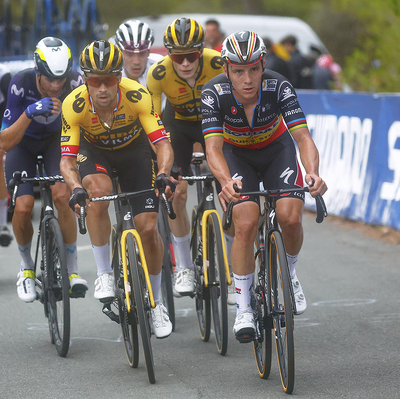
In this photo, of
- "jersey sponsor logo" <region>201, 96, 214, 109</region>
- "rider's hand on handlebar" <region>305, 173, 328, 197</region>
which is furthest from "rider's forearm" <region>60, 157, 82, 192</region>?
"rider's hand on handlebar" <region>305, 173, 328, 197</region>

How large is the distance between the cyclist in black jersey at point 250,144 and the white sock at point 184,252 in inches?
50.2

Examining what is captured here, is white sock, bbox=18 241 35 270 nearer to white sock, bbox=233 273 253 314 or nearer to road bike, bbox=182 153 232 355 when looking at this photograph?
road bike, bbox=182 153 232 355

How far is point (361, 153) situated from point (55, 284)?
5528 mm

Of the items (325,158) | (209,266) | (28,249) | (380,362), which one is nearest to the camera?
(380,362)

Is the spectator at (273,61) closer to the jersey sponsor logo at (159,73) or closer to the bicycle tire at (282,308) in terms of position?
the jersey sponsor logo at (159,73)

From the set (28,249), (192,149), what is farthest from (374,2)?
(28,249)

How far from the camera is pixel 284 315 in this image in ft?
15.1

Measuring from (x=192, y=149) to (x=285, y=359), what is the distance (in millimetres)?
2600

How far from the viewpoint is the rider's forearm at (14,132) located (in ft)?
19.1

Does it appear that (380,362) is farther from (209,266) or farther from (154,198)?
(154,198)

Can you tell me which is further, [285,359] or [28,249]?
[28,249]

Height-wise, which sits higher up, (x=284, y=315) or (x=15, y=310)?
(x=284, y=315)

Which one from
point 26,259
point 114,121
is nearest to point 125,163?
point 114,121

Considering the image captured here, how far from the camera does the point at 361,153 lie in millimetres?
10055
